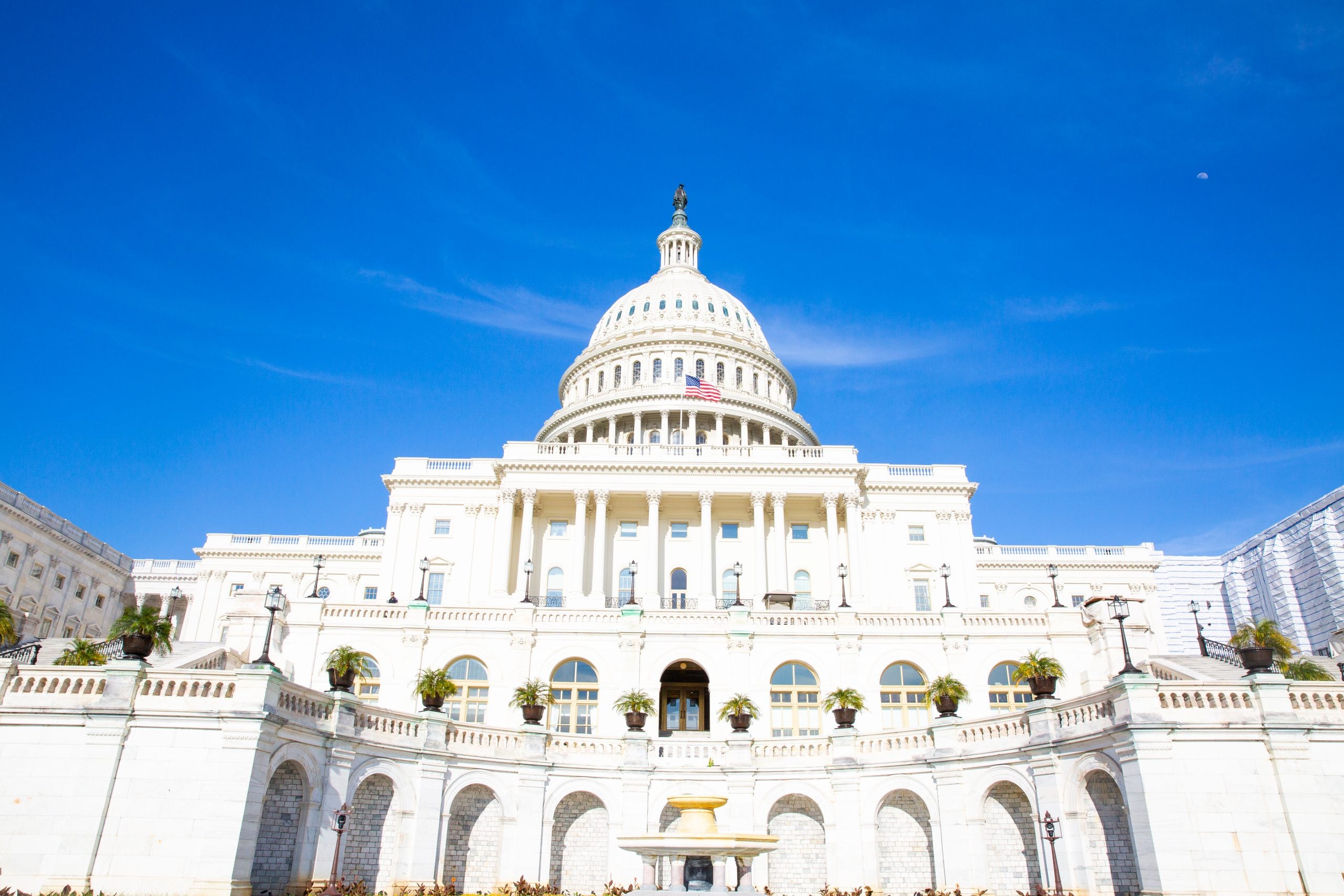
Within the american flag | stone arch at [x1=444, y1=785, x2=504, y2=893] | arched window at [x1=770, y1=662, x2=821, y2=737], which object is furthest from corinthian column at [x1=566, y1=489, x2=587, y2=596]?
stone arch at [x1=444, y1=785, x2=504, y2=893]

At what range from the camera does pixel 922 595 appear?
71.9 metres

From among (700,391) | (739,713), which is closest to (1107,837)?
(739,713)

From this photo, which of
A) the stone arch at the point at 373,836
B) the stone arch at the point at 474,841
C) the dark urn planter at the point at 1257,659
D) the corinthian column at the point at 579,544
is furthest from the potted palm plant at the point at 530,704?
the corinthian column at the point at 579,544

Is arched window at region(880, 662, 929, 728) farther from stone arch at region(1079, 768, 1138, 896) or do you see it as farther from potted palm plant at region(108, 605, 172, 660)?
potted palm plant at region(108, 605, 172, 660)

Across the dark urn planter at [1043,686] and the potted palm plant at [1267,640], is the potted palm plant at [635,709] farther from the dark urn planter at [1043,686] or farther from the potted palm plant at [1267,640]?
the potted palm plant at [1267,640]

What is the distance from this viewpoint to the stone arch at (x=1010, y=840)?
1046 inches

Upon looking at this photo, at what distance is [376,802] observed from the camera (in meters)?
27.2

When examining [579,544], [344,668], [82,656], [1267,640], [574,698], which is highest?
[579,544]

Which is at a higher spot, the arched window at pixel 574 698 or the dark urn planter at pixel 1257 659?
the arched window at pixel 574 698

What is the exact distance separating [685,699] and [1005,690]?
14.9 m

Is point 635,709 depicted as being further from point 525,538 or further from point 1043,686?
point 525,538

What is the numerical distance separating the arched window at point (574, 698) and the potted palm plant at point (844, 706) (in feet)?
34.2

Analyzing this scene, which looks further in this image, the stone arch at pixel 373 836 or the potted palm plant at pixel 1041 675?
the potted palm plant at pixel 1041 675

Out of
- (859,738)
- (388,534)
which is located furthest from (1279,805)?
(388,534)
